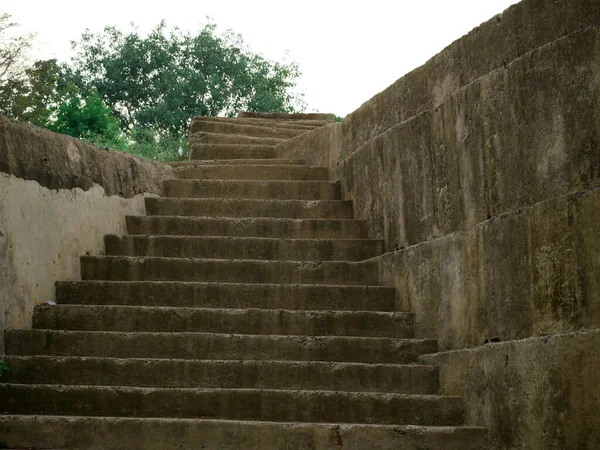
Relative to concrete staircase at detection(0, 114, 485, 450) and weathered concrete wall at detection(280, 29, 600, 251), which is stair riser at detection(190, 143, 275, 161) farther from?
weathered concrete wall at detection(280, 29, 600, 251)

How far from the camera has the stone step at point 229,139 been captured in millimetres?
10828

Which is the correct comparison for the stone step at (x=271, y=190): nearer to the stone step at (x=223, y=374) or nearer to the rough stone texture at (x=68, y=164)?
the rough stone texture at (x=68, y=164)

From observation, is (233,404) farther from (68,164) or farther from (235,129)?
(235,129)

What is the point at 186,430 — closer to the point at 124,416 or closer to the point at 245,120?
the point at 124,416

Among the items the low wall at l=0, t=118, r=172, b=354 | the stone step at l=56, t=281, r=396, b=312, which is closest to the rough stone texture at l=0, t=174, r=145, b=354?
the low wall at l=0, t=118, r=172, b=354

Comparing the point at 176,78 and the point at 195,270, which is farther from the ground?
the point at 176,78

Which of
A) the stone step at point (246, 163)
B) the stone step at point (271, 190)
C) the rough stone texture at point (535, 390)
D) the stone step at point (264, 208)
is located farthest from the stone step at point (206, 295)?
the stone step at point (246, 163)

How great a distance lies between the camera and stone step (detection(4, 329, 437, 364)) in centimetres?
552

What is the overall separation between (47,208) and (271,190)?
98.1 inches

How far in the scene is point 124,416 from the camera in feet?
16.3

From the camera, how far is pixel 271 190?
806cm

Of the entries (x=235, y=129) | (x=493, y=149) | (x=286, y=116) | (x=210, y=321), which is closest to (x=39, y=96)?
(x=286, y=116)

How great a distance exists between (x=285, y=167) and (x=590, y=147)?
4.66 metres

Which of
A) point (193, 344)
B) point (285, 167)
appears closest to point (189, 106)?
point (285, 167)
